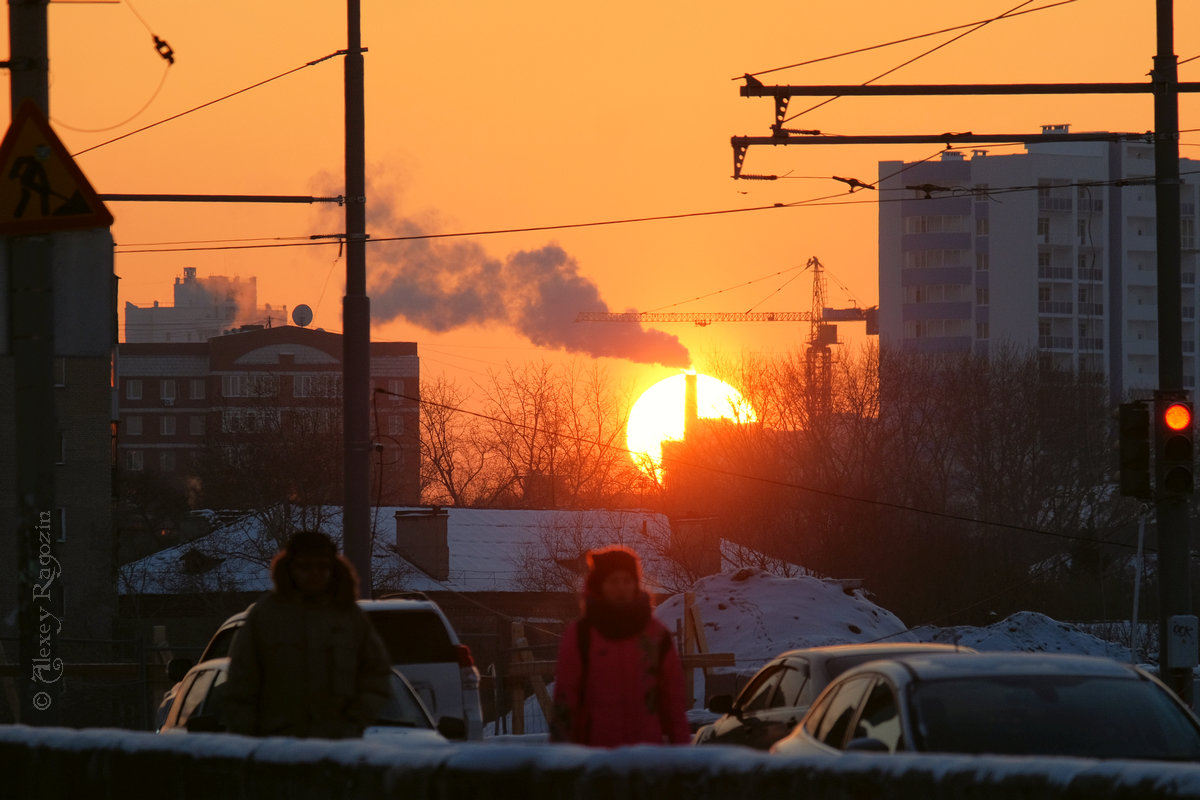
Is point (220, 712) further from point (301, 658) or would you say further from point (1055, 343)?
point (1055, 343)

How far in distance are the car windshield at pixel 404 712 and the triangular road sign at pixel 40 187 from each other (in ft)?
10.6

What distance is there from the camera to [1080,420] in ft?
263

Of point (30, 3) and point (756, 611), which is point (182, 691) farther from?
point (756, 611)

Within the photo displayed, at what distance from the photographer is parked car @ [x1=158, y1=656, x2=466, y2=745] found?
8820mm

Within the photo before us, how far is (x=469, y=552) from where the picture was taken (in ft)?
185

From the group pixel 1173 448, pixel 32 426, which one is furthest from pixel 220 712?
pixel 1173 448

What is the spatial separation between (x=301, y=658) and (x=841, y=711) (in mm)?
2776

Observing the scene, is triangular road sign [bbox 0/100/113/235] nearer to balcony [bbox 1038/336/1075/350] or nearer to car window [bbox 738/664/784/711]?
car window [bbox 738/664/784/711]

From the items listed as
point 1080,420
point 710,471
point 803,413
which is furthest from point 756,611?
point 1080,420

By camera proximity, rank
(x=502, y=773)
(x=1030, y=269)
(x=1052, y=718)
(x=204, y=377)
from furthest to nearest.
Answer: (x=204, y=377) < (x=1030, y=269) < (x=1052, y=718) < (x=502, y=773)

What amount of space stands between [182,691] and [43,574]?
10.9ft

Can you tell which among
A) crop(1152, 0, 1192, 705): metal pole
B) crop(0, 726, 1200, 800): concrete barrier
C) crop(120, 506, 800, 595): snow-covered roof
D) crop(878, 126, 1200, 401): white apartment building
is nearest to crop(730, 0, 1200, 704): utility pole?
crop(1152, 0, 1192, 705): metal pole

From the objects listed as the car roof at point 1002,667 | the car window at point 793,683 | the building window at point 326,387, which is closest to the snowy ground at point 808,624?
the car window at point 793,683

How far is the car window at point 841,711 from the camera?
8.40 meters
